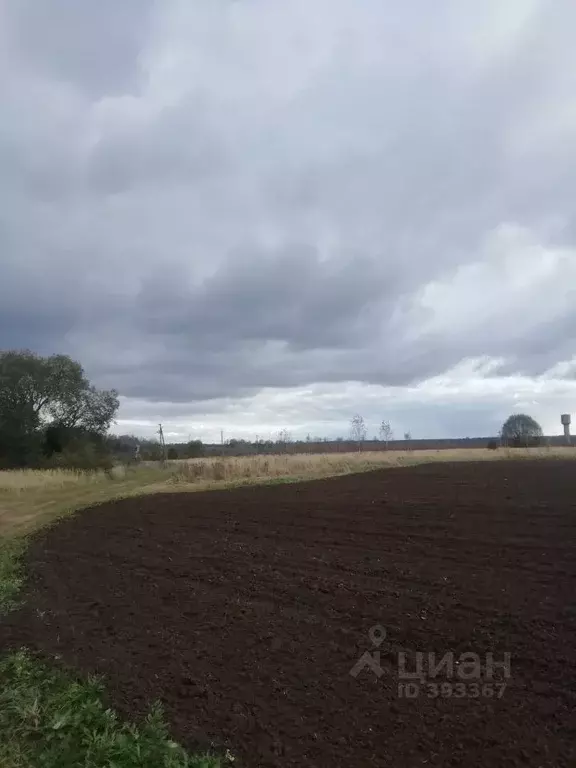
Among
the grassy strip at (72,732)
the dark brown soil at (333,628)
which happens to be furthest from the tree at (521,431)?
the grassy strip at (72,732)

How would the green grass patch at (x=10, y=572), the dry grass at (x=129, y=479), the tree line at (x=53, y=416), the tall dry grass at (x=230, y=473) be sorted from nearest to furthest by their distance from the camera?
the green grass patch at (x=10, y=572)
the dry grass at (x=129, y=479)
the tall dry grass at (x=230, y=473)
the tree line at (x=53, y=416)

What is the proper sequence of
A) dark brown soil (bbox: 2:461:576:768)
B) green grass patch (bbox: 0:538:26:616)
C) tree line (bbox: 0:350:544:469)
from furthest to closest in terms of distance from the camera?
tree line (bbox: 0:350:544:469)
green grass patch (bbox: 0:538:26:616)
dark brown soil (bbox: 2:461:576:768)

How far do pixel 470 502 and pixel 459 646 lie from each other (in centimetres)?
831

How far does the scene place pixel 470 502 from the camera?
43.6 ft

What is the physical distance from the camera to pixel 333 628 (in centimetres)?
610

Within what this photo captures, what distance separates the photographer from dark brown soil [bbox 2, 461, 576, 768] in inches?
165

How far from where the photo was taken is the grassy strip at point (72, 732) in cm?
425

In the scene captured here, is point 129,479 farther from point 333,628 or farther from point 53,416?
point 333,628

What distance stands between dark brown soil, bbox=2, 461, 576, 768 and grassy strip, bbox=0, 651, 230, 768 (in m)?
0.20

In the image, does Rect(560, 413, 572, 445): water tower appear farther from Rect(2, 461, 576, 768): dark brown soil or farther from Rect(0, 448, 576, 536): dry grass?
Rect(2, 461, 576, 768): dark brown soil

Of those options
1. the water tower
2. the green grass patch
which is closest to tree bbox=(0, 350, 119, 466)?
the green grass patch

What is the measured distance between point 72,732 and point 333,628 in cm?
256

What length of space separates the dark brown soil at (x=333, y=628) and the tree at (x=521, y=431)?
48.8 metres

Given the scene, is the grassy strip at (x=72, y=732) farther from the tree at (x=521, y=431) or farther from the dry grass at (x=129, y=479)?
the tree at (x=521, y=431)
